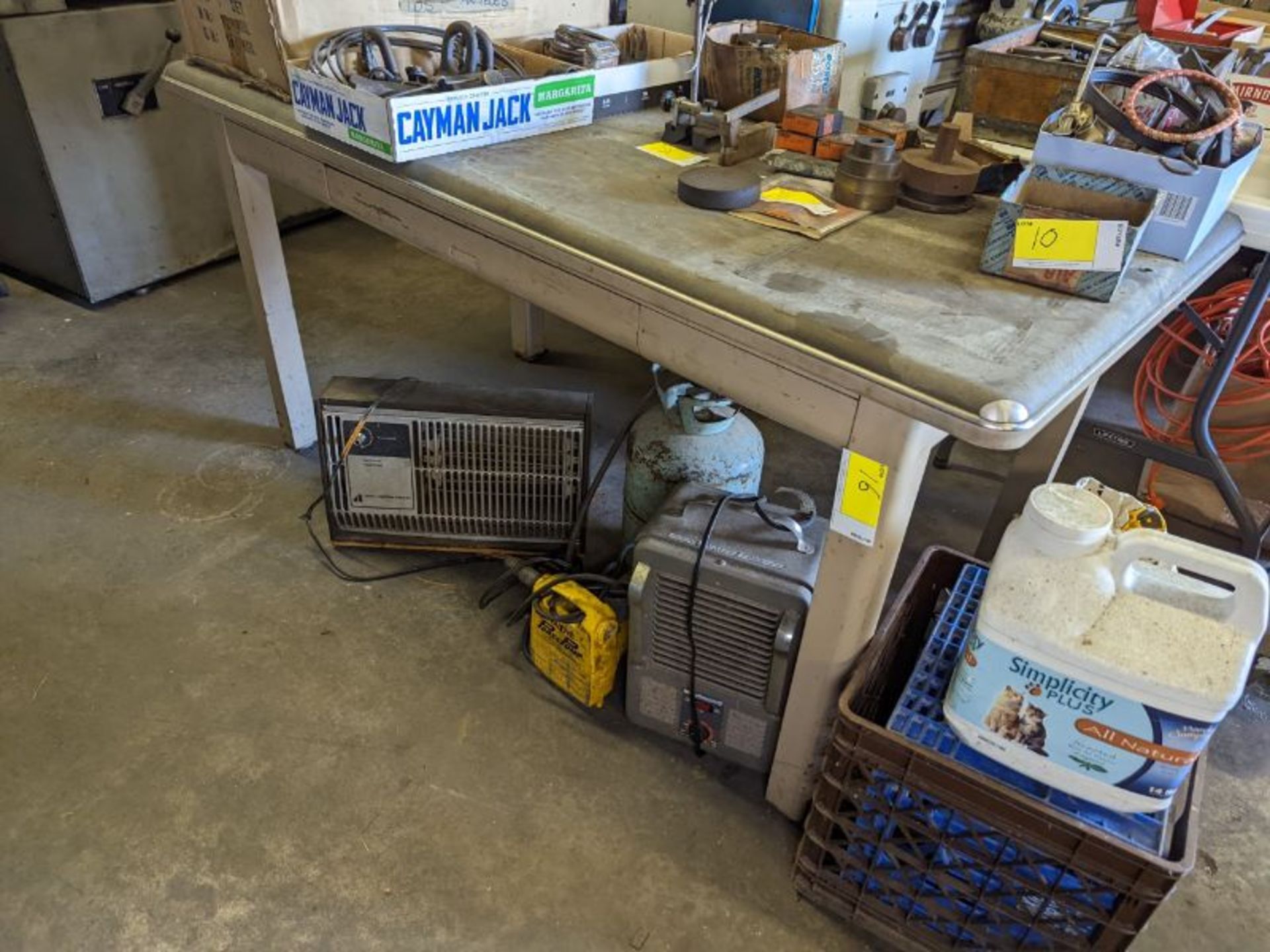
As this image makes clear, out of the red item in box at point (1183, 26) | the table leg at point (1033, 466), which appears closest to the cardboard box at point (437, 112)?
the table leg at point (1033, 466)

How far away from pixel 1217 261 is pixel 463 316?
215cm

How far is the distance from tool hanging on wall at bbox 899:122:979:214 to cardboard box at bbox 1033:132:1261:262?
0.14m

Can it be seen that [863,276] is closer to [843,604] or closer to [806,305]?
[806,305]

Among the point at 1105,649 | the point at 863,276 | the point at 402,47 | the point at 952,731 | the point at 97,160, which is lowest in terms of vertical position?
the point at 952,731

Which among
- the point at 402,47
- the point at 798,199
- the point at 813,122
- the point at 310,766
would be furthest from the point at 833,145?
the point at 310,766

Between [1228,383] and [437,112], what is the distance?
1.99 m

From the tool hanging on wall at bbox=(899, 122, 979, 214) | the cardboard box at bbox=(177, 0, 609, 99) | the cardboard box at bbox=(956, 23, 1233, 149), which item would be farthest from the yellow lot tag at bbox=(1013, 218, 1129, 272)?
the cardboard box at bbox=(177, 0, 609, 99)

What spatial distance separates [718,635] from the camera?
138cm

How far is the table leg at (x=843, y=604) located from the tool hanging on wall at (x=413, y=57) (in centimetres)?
103


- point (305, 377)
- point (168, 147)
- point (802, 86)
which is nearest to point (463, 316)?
point (305, 377)

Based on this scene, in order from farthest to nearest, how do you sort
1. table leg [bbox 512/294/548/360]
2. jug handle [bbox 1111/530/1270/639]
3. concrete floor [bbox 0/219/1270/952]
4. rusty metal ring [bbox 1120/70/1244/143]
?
table leg [bbox 512/294/548/360] < concrete floor [bbox 0/219/1270/952] < rusty metal ring [bbox 1120/70/1244/143] < jug handle [bbox 1111/530/1270/639]

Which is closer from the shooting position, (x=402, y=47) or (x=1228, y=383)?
(x=402, y=47)

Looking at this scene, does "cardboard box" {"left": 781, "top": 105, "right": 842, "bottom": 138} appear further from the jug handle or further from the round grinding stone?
the jug handle

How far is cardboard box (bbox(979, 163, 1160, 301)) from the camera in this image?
112cm
